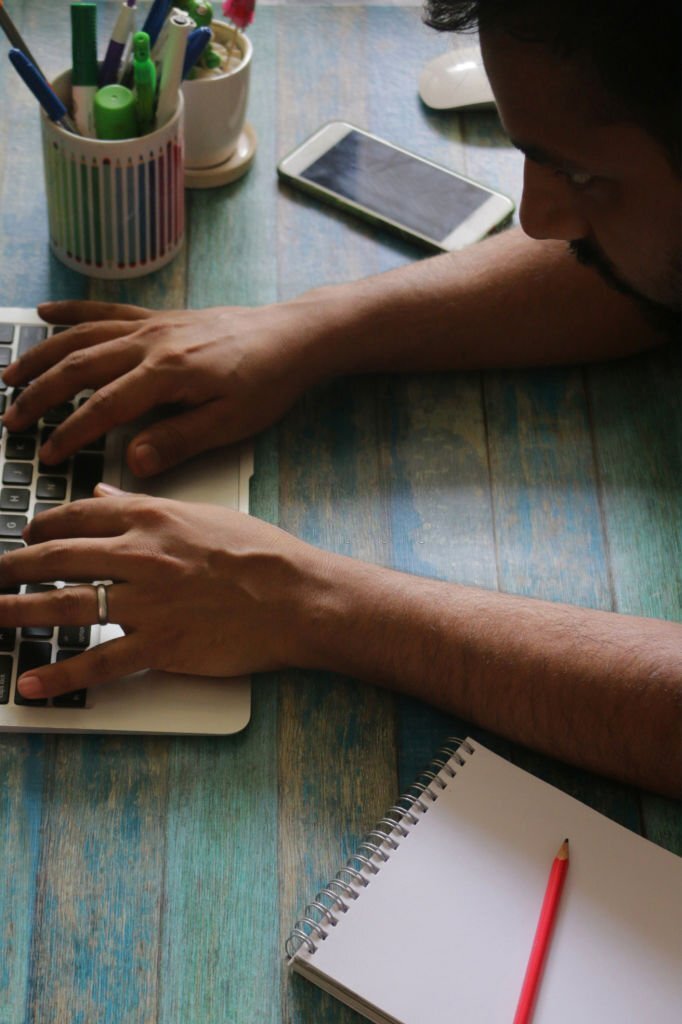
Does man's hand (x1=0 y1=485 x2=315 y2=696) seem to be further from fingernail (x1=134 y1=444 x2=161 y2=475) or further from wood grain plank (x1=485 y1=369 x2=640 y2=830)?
wood grain plank (x1=485 y1=369 x2=640 y2=830)

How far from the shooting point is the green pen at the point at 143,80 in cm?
108

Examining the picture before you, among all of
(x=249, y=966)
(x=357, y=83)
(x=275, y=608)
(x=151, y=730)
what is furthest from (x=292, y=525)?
(x=357, y=83)

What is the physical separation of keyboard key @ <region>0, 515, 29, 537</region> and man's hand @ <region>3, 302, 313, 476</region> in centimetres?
6

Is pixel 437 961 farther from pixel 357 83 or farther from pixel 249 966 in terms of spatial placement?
pixel 357 83

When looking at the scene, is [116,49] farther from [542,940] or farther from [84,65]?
[542,940]

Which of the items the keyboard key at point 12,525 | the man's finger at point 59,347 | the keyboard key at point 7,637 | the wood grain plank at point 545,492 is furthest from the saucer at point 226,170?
the keyboard key at point 7,637

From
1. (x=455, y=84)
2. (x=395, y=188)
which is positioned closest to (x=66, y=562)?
(x=395, y=188)

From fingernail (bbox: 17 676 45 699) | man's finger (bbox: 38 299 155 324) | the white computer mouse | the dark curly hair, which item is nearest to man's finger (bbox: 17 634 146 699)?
fingernail (bbox: 17 676 45 699)

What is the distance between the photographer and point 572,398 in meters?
1.14

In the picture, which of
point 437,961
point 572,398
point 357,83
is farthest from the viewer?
point 357,83

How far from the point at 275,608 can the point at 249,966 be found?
0.85ft

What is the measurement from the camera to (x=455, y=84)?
1383 millimetres

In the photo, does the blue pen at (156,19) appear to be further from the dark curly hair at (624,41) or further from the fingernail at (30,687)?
the fingernail at (30,687)

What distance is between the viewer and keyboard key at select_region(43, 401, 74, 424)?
3.47 ft
